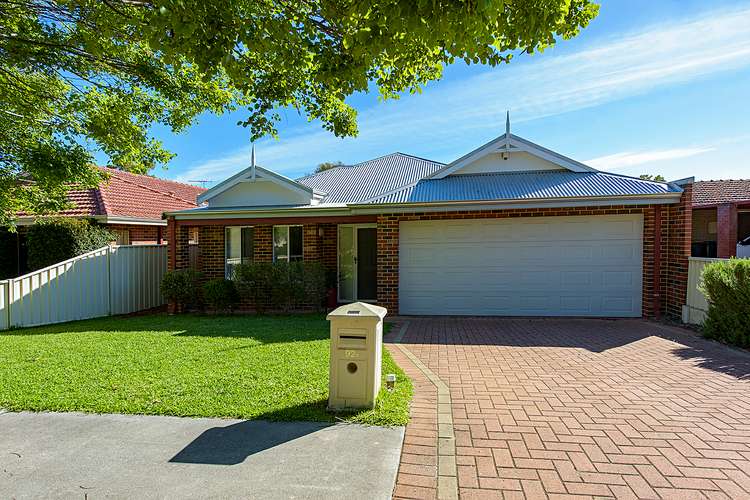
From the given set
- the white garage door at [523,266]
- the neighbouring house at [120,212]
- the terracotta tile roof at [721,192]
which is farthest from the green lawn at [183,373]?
the terracotta tile roof at [721,192]

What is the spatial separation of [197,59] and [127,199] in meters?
12.8

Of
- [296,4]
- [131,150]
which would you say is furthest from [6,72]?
[296,4]

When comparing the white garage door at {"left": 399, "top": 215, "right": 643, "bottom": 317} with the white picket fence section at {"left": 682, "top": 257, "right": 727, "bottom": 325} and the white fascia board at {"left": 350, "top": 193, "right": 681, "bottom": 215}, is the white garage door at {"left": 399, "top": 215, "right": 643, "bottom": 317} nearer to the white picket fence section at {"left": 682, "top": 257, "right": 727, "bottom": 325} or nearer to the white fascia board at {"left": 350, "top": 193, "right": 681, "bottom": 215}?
the white fascia board at {"left": 350, "top": 193, "right": 681, "bottom": 215}

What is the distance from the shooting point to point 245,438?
366 centimetres

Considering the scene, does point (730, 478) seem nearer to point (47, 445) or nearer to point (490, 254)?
point (47, 445)

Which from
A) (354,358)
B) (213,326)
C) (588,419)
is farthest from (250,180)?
(588,419)

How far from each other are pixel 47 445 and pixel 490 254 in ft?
28.5

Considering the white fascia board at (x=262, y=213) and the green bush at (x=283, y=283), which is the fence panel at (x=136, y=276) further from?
the green bush at (x=283, y=283)

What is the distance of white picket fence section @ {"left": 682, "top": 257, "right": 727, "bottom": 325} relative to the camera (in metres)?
8.14

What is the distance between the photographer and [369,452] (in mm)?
3402

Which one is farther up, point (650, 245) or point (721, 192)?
point (721, 192)

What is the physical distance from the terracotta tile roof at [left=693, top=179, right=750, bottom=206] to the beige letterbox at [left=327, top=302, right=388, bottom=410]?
68.1 feet

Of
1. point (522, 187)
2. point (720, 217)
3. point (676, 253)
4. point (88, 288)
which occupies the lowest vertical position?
point (88, 288)

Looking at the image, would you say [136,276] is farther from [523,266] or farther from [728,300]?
[728,300]
